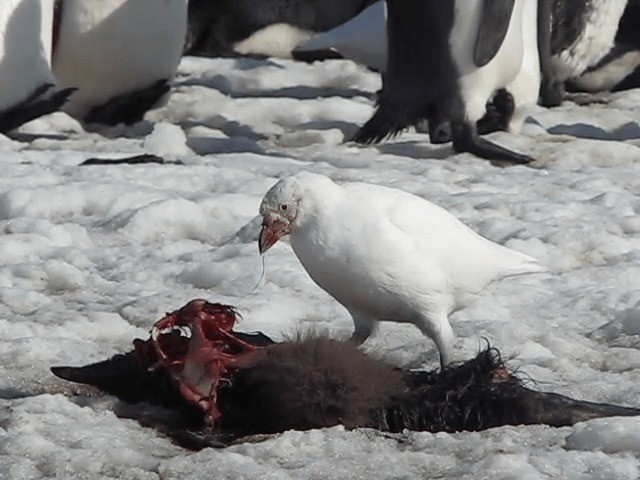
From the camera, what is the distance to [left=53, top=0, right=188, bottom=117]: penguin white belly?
5.33 meters

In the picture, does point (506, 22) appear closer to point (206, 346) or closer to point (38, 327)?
point (38, 327)

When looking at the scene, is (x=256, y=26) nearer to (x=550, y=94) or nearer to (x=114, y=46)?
(x=550, y=94)

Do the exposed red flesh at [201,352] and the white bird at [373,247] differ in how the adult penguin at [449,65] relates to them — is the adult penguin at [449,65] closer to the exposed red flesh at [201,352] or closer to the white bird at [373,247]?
the white bird at [373,247]

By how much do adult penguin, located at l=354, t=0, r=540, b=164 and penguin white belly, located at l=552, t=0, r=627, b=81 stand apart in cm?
106

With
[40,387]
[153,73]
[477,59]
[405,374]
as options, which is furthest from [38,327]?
[153,73]

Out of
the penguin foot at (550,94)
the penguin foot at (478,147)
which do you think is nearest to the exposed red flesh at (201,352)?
the penguin foot at (478,147)

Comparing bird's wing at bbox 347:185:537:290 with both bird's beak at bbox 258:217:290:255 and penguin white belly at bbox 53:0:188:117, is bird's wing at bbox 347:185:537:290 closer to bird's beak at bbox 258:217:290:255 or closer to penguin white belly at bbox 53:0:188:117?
bird's beak at bbox 258:217:290:255

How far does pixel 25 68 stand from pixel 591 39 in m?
2.38

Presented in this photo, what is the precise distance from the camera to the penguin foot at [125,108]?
18.4 ft

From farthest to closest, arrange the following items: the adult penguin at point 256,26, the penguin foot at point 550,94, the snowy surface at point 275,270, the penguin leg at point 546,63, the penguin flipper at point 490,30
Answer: the adult penguin at point 256,26 < the penguin foot at point 550,94 < the penguin leg at point 546,63 < the penguin flipper at point 490,30 < the snowy surface at point 275,270

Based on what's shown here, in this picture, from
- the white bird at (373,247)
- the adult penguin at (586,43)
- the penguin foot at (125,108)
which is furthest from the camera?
the adult penguin at (586,43)

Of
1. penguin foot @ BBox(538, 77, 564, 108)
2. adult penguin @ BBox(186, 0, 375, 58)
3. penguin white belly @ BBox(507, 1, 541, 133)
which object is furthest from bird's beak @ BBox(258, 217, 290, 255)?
adult penguin @ BBox(186, 0, 375, 58)

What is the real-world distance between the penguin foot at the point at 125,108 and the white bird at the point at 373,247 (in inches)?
118

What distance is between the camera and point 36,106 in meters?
5.04
